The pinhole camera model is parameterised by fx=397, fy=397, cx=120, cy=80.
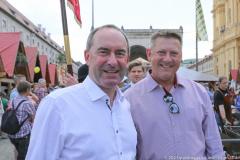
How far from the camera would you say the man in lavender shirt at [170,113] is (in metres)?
2.75

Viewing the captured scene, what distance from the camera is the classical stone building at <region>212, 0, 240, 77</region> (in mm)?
56844

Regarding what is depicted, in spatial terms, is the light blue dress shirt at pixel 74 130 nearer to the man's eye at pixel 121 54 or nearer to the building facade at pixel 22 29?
the man's eye at pixel 121 54

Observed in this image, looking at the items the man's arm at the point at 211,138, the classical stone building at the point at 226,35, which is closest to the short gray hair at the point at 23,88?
the man's arm at the point at 211,138

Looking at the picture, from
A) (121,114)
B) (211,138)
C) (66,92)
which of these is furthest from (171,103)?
(66,92)

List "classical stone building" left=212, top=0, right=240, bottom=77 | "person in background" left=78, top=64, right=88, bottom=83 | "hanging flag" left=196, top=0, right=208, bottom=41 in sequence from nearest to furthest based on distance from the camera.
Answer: "person in background" left=78, top=64, right=88, bottom=83 < "hanging flag" left=196, top=0, right=208, bottom=41 < "classical stone building" left=212, top=0, right=240, bottom=77

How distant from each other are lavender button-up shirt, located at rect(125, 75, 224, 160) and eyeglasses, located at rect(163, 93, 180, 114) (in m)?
0.02

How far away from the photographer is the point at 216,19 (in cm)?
6844

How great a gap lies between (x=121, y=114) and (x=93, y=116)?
241 mm

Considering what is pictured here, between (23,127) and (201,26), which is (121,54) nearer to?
(23,127)

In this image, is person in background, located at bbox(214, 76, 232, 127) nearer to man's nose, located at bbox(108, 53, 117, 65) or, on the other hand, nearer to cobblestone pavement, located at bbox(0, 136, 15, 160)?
cobblestone pavement, located at bbox(0, 136, 15, 160)

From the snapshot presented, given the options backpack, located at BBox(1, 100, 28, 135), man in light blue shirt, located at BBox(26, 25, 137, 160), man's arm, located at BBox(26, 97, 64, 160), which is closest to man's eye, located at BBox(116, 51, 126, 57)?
man in light blue shirt, located at BBox(26, 25, 137, 160)

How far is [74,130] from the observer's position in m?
2.03

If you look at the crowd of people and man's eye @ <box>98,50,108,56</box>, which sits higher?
man's eye @ <box>98,50,108,56</box>

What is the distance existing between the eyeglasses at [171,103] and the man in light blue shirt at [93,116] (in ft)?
1.75
